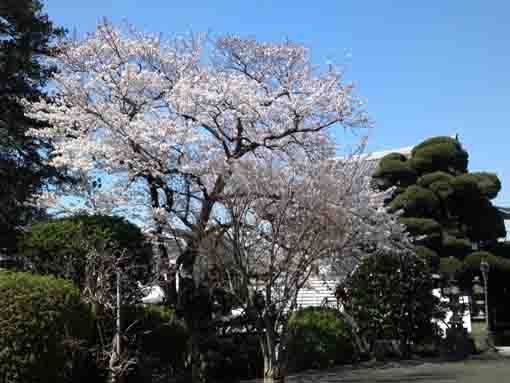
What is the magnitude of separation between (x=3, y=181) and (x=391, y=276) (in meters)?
11.6

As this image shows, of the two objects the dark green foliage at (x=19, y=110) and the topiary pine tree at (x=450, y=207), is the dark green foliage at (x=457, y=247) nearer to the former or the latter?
the topiary pine tree at (x=450, y=207)

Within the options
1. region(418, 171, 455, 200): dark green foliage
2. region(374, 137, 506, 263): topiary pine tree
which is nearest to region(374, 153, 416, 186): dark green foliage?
region(374, 137, 506, 263): topiary pine tree

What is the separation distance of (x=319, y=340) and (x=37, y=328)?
892 centimetres

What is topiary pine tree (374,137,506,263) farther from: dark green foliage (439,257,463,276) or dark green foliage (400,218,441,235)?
dark green foliage (439,257,463,276)

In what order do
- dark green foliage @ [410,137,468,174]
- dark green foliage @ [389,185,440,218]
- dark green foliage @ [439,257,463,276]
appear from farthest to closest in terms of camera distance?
dark green foliage @ [410,137,468,174], dark green foliage @ [389,185,440,218], dark green foliage @ [439,257,463,276]

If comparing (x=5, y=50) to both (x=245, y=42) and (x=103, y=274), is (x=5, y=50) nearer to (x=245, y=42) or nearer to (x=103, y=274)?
(x=245, y=42)

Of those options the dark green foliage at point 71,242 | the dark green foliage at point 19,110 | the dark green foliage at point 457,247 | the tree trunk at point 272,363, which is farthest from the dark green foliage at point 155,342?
the dark green foliage at point 457,247

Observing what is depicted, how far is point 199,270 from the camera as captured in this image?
12.0m

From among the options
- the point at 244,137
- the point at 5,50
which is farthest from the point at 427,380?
the point at 5,50

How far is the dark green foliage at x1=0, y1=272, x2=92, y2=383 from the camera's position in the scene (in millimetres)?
7270

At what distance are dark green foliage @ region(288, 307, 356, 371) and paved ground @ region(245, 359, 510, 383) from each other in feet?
1.87

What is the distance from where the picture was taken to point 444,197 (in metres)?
22.2

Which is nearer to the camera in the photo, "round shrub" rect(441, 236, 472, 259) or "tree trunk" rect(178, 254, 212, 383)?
"tree trunk" rect(178, 254, 212, 383)

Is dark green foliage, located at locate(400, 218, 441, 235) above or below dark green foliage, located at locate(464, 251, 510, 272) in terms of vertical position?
above
